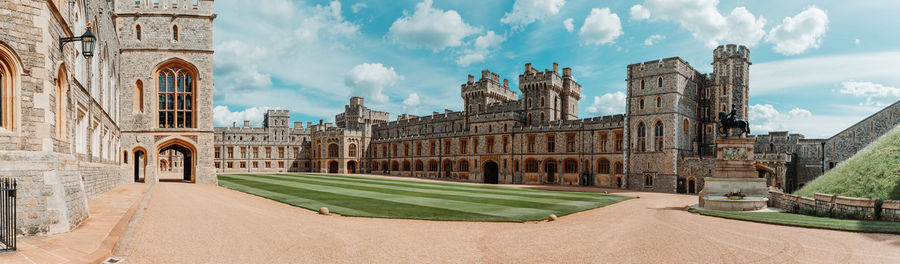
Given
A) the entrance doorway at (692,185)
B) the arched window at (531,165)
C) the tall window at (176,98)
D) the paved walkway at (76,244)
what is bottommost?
the entrance doorway at (692,185)

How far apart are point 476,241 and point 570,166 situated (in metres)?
35.4

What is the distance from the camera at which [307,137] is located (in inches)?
3041

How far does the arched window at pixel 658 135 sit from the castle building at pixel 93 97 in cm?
3336

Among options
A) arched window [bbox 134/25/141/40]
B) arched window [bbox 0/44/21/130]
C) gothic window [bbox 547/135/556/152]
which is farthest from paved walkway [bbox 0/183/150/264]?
gothic window [bbox 547/135/556/152]

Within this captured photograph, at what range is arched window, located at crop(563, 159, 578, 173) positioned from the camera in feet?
141

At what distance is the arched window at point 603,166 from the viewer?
1598 inches

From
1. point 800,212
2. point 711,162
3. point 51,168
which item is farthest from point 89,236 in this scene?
point 711,162

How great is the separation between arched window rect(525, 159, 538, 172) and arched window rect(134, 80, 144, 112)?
33.8 meters

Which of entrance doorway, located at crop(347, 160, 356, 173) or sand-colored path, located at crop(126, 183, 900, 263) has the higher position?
sand-colored path, located at crop(126, 183, 900, 263)

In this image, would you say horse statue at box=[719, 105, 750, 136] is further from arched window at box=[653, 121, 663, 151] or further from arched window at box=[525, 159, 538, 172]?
arched window at box=[525, 159, 538, 172]

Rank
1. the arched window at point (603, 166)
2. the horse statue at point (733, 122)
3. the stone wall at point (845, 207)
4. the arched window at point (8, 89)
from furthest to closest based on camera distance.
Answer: the arched window at point (603, 166)
the horse statue at point (733, 122)
the stone wall at point (845, 207)
the arched window at point (8, 89)

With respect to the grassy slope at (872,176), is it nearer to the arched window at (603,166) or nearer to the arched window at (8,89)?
the arched window at (603,166)

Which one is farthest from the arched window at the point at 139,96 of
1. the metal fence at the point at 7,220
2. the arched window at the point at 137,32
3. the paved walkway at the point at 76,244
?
the metal fence at the point at 7,220

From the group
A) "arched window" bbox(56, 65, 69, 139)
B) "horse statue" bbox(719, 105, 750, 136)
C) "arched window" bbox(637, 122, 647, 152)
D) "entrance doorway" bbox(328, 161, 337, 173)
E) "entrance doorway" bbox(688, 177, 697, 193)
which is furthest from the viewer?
"entrance doorway" bbox(328, 161, 337, 173)
